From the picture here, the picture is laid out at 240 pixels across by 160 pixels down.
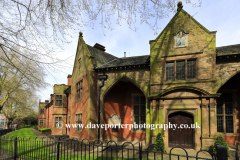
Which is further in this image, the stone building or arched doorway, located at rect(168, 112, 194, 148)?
arched doorway, located at rect(168, 112, 194, 148)

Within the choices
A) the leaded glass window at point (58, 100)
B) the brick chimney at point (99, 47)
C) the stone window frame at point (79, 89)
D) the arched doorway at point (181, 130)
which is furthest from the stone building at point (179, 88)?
the leaded glass window at point (58, 100)

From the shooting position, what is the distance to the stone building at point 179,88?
11008 millimetres

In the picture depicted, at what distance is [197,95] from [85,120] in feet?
30.1

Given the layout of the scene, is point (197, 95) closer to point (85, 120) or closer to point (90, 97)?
point (90, 97)

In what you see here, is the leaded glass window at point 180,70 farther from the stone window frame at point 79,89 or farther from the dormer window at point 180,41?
the stone window frame at point 79,89

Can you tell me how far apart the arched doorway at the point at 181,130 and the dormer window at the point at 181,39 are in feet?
16.0

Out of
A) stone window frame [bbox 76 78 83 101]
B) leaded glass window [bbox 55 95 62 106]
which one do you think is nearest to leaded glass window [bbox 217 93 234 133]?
stone window frame [bbox 76 78 83 101]

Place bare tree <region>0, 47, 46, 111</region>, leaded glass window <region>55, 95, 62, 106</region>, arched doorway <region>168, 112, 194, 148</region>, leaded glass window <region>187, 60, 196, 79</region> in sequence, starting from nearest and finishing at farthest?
bare tree <region>0, 47, 46, 111</region>
arched doorway <region>168, 112, 194, 148</region>
leaded glass window <region>187, 60, 196, 79</region>
leaded glass window <region>55, 95, 62, 106</region>

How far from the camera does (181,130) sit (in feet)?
38.3

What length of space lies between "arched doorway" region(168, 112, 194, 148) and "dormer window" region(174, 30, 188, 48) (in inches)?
192

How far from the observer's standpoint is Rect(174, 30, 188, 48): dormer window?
12.0m

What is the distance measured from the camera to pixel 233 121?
12602 millimetres

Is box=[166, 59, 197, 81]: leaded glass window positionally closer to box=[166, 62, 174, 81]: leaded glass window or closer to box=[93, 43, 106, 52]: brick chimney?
box=[166, 62, 174, 81]: leaded glass window

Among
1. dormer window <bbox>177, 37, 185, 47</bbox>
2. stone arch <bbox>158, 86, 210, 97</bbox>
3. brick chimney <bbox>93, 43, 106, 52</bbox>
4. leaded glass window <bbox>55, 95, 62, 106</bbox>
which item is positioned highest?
brick chimney <bbox>93, 43, 106, 52</bbox>
